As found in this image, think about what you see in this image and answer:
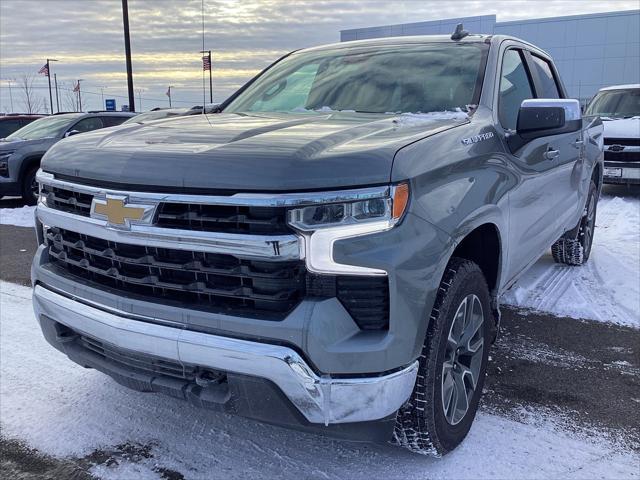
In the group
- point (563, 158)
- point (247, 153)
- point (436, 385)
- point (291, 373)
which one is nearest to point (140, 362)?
point (291, 373)

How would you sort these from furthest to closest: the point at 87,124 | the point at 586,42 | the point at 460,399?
the point at 586,42 < the point at 87,124 < the point at 460,399

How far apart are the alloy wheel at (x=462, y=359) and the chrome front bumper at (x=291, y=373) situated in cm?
41

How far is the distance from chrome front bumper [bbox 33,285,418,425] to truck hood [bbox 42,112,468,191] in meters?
0.54

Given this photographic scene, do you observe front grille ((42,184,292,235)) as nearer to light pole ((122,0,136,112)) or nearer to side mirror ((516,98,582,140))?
side mirror ((516,98,582,140))

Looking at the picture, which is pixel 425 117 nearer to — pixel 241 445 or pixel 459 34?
pixel 459 34

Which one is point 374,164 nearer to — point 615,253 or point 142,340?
point 142,340

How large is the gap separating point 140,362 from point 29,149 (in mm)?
9690

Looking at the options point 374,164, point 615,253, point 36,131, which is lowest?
point 615,253

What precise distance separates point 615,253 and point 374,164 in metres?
5.21

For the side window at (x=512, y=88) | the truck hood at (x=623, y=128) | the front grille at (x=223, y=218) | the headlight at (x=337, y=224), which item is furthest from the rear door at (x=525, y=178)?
the truck hood at (x=623, y=128)

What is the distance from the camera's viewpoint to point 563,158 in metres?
4.10

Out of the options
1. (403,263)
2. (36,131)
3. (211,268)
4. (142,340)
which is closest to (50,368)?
(142,340)

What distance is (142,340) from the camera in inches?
86.6

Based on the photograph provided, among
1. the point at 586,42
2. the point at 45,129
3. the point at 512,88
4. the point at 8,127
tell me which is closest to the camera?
the point at 512,88
